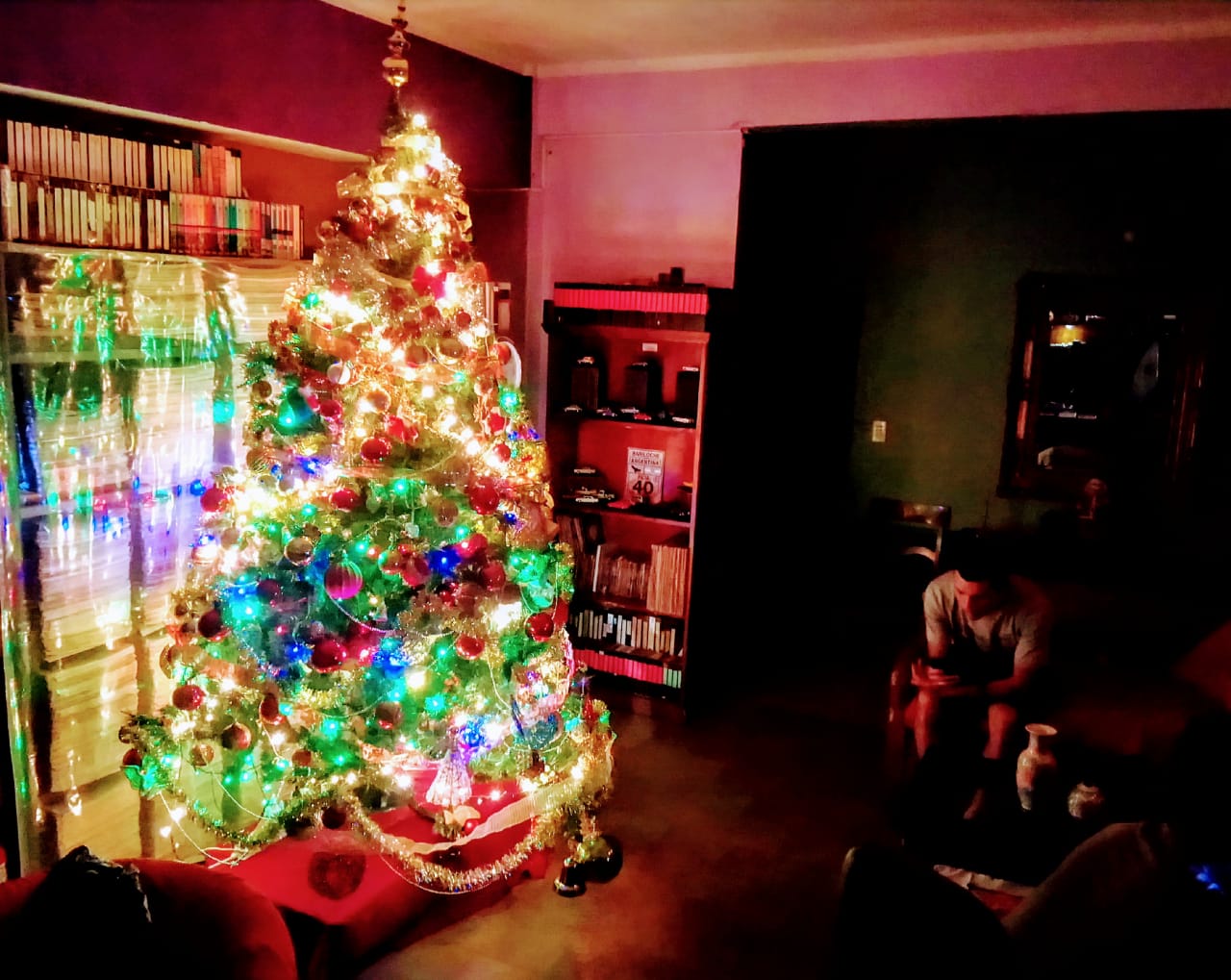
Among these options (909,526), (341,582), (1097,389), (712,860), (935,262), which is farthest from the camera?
(909,526)

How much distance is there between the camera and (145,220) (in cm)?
292

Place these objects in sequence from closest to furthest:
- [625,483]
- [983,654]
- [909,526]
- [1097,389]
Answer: [983,654] → [625,483] → [1097,389] → [909,526]

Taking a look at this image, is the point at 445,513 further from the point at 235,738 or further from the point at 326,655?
the point at 235,738

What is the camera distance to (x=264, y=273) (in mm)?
3273

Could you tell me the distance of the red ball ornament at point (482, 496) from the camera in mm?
2650

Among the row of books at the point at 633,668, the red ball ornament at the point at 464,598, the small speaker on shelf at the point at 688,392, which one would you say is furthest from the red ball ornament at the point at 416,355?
the row of books at the point at 633,668

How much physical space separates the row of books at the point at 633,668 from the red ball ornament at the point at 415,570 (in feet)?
6.03

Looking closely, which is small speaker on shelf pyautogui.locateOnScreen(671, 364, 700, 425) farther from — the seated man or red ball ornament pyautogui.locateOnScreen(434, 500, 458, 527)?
red ball ornament pyautogui.locateOnScreen(434, 500, 458, 527)

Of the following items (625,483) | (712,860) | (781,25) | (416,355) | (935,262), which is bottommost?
(712,860)

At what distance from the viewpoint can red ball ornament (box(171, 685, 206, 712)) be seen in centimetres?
258

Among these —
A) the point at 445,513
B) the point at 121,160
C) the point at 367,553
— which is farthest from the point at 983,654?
the point at 121,160

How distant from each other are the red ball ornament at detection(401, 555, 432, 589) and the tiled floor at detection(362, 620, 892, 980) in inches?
44.6

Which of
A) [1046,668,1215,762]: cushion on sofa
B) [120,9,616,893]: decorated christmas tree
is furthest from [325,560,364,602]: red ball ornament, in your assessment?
[1046,668,1215,762]: cushion on sofa

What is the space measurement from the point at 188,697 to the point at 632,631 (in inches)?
89.2
